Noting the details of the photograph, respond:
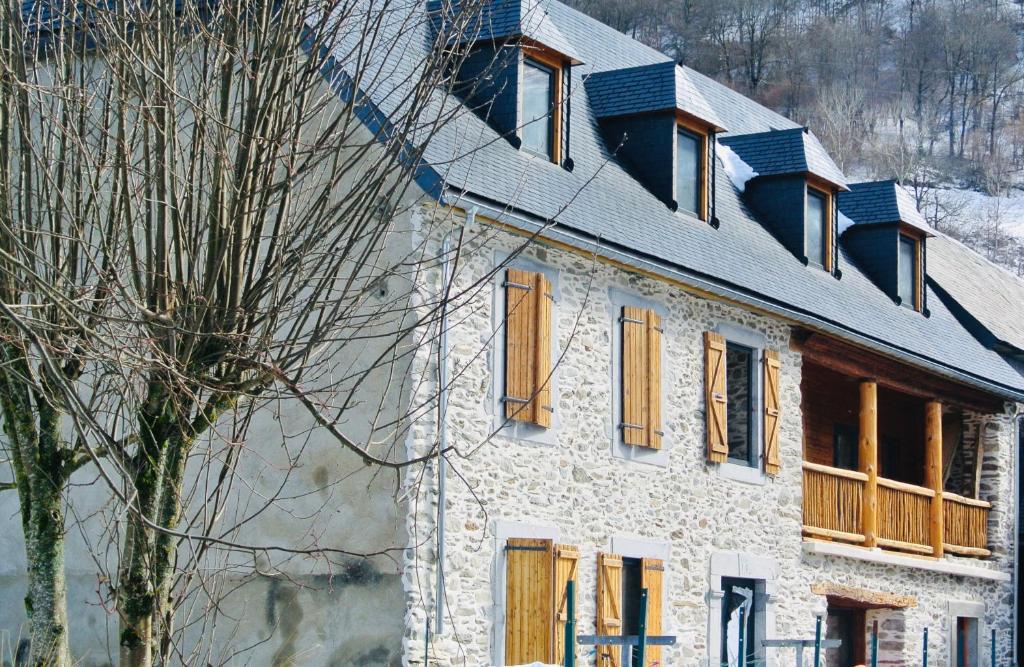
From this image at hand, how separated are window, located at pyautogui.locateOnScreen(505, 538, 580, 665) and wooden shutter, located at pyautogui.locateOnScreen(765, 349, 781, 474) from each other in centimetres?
376

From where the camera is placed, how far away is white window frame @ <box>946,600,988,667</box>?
18984 millimetres

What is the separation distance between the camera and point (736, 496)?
51.1ft

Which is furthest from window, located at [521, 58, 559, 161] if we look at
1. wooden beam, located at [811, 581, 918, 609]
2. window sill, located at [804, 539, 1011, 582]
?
wooden beam, located at [811, 581, 918, 609]

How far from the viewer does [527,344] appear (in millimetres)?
13039

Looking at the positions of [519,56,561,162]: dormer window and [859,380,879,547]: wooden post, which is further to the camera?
[859,380,879,547]: wooden post

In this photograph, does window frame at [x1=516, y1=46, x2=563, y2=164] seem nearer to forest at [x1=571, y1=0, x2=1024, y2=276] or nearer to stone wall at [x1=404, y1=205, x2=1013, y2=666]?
stone wall at [x1=404, y1=205, x2=1013, y2=666]

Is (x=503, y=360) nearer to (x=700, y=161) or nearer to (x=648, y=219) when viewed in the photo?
(x=648, y=219)

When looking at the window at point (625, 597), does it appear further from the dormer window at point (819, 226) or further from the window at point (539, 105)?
the dormer window at point (819, 226)

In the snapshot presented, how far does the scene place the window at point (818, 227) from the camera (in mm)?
18297

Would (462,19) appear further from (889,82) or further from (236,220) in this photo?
(889,82)

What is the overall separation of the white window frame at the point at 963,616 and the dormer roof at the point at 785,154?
536 cm

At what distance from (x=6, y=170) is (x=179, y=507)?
1783 mm

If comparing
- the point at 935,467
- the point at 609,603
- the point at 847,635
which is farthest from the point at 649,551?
the point at 935,467

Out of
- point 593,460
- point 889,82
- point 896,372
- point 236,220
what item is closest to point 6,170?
point 236,220
